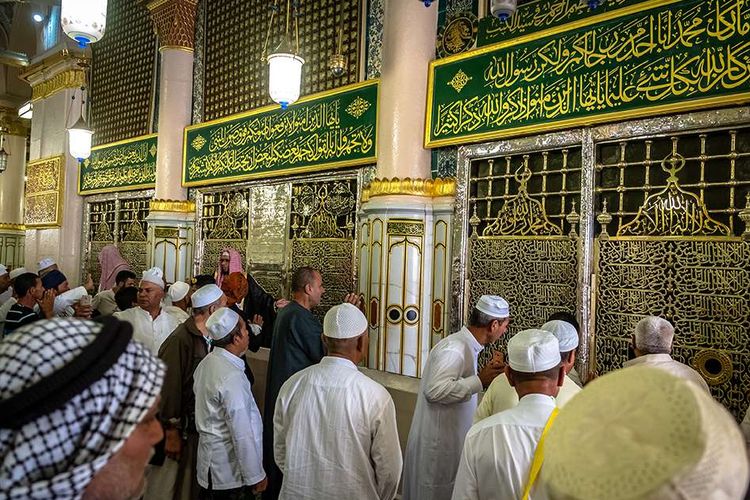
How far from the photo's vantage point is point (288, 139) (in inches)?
253

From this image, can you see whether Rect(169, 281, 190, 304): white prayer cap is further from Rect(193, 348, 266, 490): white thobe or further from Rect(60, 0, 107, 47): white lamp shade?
Rect(193, 348, 266, 490): white thobe

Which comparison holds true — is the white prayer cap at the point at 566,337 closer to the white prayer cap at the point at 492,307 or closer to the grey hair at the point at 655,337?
the white prayer cap at the point at 492,307

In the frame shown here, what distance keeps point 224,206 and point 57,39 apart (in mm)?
5667

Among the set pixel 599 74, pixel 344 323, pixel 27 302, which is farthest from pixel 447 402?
pixel 27 302

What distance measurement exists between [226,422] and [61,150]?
934cm

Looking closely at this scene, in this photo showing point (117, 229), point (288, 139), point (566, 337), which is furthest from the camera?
point (117, 229)

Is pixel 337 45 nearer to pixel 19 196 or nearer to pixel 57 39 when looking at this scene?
pixel 57 39

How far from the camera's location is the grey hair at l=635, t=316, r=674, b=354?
2758 millimetres

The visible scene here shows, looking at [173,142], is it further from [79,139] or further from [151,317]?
[151,317]

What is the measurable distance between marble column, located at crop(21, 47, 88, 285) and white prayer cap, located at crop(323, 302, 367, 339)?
9073 millimetres

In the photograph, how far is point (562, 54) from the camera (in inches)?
166

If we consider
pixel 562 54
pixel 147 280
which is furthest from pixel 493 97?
pixel 147 280

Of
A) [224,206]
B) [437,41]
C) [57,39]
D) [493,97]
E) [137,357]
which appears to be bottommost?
[137,357]

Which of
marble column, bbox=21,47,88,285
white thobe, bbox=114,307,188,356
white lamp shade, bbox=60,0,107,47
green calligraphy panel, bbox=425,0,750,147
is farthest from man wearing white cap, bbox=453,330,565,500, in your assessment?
marble column, bbox=21,47,88,285
